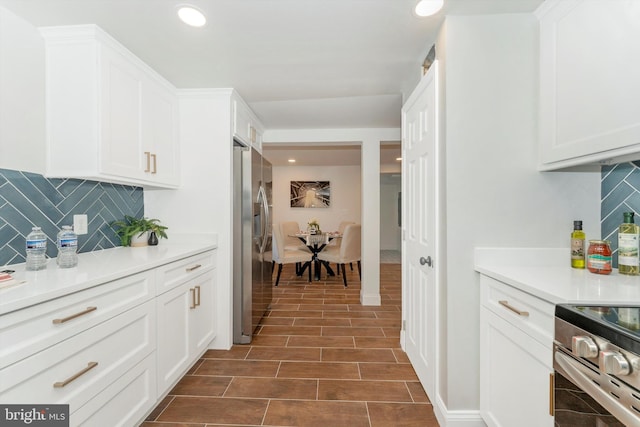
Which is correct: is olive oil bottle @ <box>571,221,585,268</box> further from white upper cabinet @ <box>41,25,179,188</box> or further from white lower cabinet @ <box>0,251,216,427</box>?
white upper cabinet @ <box>41,25,179,188</box>

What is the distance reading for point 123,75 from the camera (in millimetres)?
1836

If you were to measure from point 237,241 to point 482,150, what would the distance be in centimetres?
197

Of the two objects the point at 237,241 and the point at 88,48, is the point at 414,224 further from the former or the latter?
the point at 88,48

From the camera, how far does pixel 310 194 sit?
7074 mm

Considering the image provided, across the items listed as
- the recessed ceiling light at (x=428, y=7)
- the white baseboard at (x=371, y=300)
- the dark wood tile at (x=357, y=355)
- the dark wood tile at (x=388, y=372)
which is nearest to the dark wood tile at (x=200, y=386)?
the dark wood tile at (x=357, y=355)

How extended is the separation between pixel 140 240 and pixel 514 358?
2502mm

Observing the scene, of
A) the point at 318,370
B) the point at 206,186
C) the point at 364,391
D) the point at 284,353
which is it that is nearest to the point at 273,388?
the point at 318,370

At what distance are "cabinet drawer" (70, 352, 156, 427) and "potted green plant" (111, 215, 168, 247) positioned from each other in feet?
3.27

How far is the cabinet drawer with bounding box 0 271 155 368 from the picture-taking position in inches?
35.8

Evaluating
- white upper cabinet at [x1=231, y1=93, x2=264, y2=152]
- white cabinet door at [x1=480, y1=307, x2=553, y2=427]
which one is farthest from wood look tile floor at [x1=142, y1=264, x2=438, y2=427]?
white upper cabinet at [x1=231, y1=93, x2=264, y2=152]

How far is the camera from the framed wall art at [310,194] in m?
7.04

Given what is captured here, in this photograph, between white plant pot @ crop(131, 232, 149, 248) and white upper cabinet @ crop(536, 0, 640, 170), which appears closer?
white upper cabinet @ crop(536, 0, 640, 170)

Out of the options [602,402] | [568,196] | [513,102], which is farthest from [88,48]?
[568,196]

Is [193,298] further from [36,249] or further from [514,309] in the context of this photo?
[514,309]
